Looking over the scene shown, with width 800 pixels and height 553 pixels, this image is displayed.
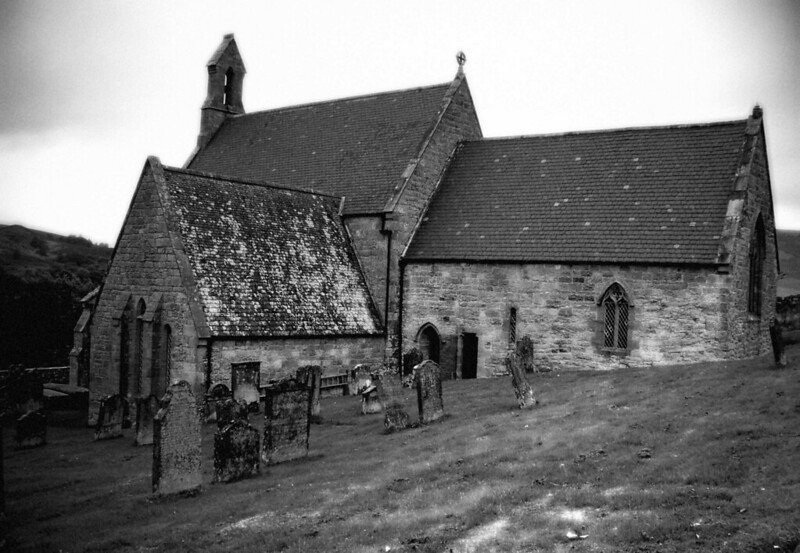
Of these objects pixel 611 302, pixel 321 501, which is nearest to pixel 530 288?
pixel 611 302

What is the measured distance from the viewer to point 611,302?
24906mm

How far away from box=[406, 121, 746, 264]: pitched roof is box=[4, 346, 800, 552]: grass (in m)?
6.23

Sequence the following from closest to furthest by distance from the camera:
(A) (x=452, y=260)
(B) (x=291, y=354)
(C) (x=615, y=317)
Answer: (C) (x=615, y=317)
(B) (x=291, y=354)
(A) (x=452, y=260)

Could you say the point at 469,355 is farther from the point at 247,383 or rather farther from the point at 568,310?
the point at 247,383

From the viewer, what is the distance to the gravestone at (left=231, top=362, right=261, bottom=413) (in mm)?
22328

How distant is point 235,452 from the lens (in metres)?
15.5

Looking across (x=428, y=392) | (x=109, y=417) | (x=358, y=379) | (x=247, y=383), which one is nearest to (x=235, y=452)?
(x=428, y=392)

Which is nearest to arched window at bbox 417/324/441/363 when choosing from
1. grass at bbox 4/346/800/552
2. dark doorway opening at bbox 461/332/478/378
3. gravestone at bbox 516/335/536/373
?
dark doorway opening at bbox 461/332/478/378

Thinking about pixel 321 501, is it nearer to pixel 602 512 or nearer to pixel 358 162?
pixel 602 512

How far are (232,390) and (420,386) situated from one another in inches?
256

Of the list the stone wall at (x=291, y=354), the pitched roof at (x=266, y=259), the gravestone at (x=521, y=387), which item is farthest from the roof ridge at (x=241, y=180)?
A: the gravestone at (x=521, y=387)

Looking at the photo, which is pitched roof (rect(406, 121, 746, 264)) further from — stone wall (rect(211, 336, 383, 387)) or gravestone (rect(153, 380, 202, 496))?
gravestone (rect(153, 380, 202, 496))

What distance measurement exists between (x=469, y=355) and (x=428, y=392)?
9.07 m

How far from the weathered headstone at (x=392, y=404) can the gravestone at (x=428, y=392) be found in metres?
0.45
